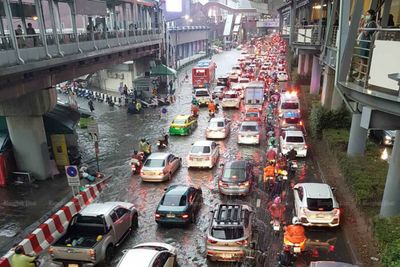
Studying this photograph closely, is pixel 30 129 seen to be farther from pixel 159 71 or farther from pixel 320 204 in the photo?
pixel 159 71

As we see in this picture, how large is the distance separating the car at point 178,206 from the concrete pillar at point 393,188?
714 centimetres

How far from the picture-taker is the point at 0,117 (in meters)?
22.3

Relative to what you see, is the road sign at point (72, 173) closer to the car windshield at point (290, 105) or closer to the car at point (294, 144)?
the car at point (294, 144)

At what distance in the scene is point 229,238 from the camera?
12406 mm

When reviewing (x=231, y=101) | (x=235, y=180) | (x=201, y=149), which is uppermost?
(x=235, y=180)

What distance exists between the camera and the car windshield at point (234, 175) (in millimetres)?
17734

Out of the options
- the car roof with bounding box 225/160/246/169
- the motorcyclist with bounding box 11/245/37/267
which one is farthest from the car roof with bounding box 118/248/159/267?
the car roof with bounding box 225/160/246/169

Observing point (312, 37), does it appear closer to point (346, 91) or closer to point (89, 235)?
point (346, 91)

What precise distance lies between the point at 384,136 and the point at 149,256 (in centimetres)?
1874

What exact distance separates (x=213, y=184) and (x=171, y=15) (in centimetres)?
8782

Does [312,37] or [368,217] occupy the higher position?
[312,37]

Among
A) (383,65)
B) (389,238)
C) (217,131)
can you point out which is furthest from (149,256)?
(217,131)

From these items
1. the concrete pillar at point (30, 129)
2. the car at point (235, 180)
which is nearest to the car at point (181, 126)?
the concrete pillar at point (30, 129)

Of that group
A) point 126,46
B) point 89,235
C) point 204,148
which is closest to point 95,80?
point 126,46
